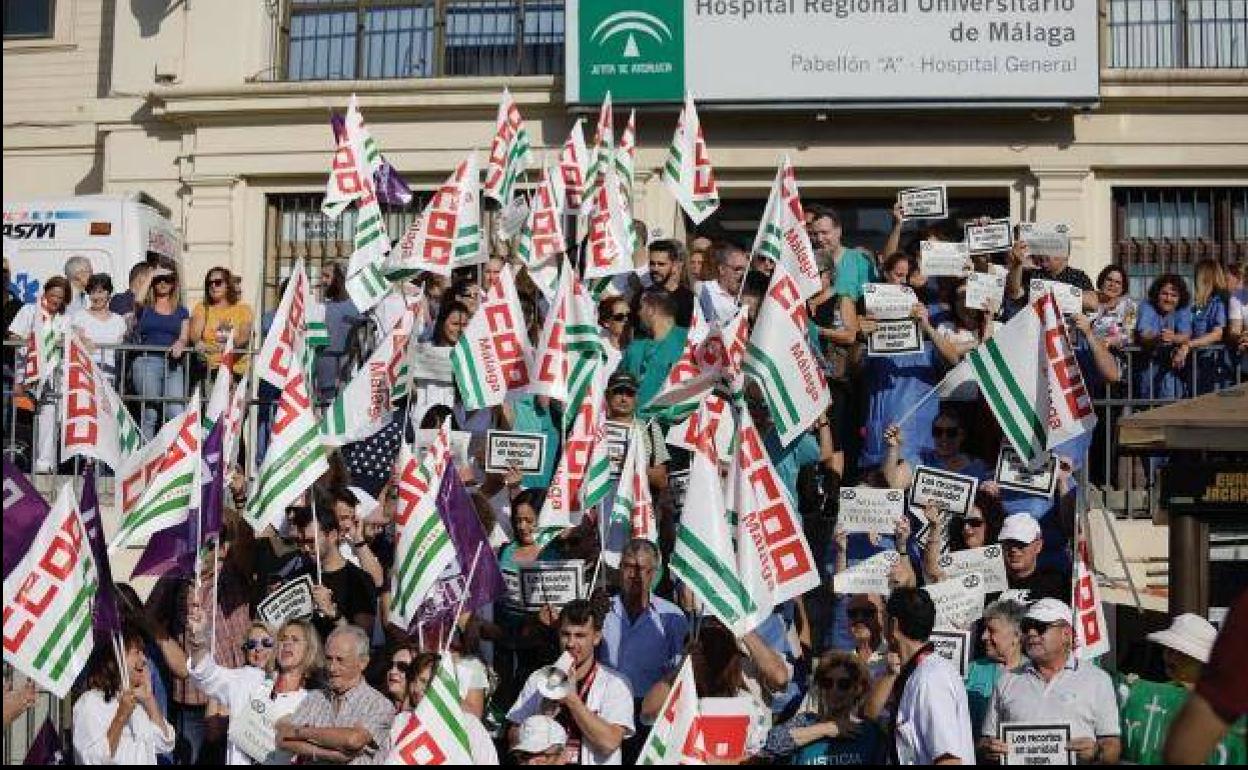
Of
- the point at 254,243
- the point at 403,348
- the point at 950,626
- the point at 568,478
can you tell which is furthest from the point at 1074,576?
the point at 254,243

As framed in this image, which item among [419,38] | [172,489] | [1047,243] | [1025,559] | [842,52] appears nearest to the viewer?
[1025,559]

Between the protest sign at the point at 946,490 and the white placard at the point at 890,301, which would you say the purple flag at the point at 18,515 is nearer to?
the protest sign at the point at 946,490

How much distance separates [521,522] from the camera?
37.4ft

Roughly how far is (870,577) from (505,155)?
5.06m

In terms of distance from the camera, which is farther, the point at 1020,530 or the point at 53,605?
the point at 1020,530

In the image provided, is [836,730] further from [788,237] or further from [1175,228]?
[1175,228]

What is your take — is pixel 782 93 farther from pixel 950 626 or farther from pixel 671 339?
pixel 950 626

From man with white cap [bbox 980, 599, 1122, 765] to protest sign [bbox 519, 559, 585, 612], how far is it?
2254 millimetres

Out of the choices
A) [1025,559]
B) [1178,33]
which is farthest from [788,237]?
[1178,33]

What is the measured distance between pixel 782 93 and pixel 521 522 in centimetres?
847

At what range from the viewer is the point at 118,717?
10547mm

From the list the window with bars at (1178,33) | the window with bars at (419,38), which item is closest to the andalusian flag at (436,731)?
the window with bars at (419,38)

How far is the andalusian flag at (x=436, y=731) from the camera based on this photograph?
9.36m

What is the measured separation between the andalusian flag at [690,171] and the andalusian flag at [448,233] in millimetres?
1396
